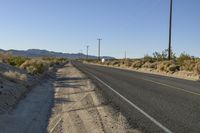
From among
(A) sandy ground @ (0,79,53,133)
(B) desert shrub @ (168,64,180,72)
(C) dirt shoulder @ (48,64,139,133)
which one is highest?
(B) desert shrub @ (168,64,180,72)

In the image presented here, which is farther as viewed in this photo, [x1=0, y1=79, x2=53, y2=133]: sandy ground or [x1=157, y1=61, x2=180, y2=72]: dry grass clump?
[x1=157, y1=61, x2=180, y2=72]: dry grass clump

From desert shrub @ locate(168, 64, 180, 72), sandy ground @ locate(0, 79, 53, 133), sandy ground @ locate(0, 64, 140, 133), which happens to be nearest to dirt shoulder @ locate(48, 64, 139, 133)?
sandy ground @ locate(0, 64, 140, 133)

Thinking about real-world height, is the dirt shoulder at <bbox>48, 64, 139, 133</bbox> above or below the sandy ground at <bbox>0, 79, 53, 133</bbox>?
above

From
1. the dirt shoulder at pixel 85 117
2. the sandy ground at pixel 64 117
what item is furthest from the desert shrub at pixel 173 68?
the dirt shoulder at pixel 85 117

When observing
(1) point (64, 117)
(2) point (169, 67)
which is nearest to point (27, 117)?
(1) point (64, 117)

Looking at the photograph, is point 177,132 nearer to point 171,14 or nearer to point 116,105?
point 116,105

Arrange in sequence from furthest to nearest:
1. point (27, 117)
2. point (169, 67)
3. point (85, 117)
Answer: point (169, 67) → point (27, 117) → point (85, 117)

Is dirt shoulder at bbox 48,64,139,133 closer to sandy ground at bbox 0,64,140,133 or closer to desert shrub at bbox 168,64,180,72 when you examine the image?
sandy ground at bbox 0,64,140,133

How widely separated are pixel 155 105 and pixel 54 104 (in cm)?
391

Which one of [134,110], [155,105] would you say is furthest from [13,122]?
[155,105]

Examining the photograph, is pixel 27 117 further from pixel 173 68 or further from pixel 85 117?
pixel 173 68

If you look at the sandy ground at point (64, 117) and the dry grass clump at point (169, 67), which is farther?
the dry grass clump at point (169, 67)

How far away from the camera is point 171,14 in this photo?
52406mm

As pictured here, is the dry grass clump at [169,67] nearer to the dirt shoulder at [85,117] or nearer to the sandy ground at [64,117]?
the sandy ground at [64,117]
